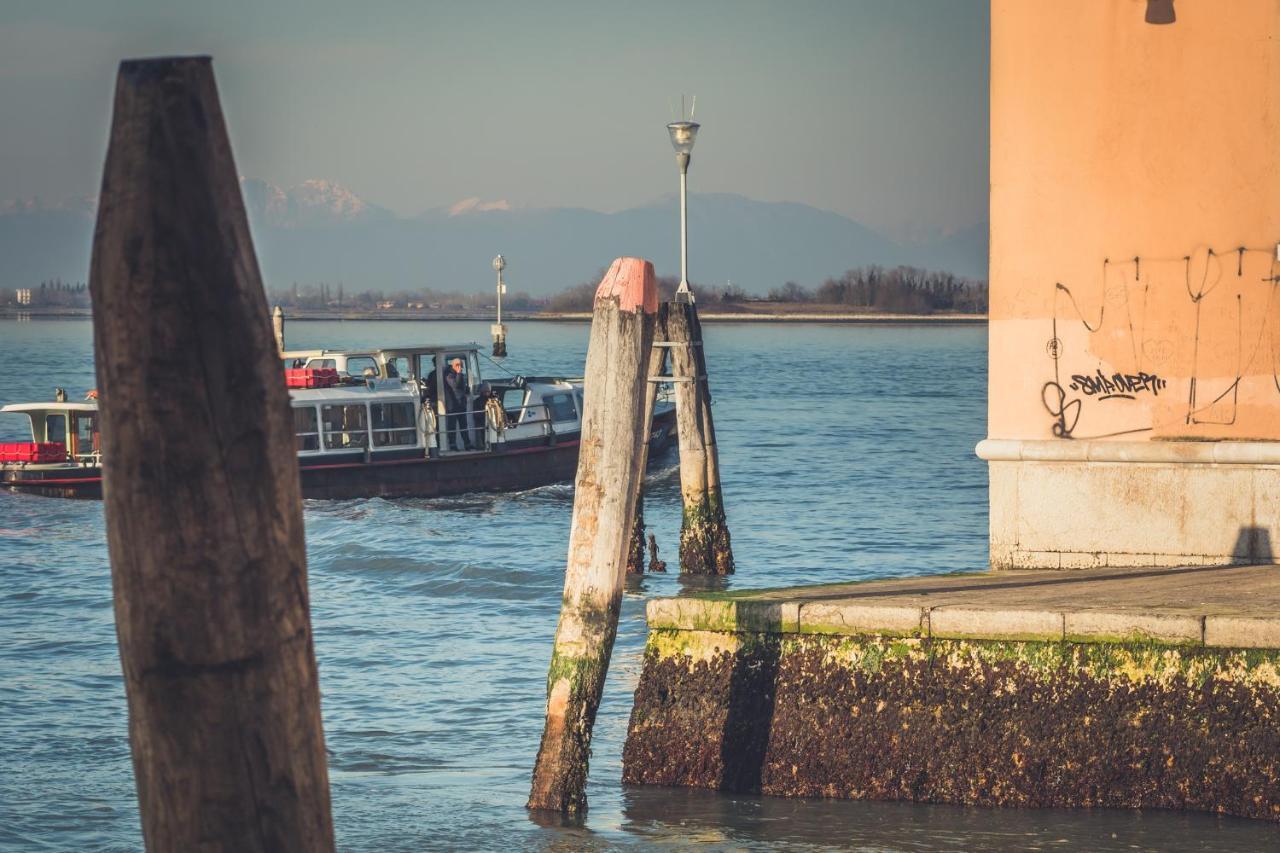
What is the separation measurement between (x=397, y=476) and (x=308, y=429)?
1.73 m

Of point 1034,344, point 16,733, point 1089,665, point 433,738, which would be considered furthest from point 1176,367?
point 16,733

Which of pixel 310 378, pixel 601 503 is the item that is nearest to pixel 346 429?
pixel 310 378

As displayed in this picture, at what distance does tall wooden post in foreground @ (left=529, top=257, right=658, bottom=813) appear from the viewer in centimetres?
789

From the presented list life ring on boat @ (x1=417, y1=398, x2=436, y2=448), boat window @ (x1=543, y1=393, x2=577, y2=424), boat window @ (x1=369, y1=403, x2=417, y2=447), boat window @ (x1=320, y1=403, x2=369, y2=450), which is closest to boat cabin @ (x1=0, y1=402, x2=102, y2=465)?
boat window @ (x1=320, y1=403, x2=369, y2=450)

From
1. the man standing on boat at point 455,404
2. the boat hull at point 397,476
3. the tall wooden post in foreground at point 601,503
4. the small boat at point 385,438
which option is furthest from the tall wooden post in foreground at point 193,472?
the man standing on boat at point 455,404

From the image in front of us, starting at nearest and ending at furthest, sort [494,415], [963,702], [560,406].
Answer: [963,702], [494,415], [560,406]

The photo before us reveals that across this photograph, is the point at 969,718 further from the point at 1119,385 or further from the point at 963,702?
the point at 1119,385

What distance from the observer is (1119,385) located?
34.6ft

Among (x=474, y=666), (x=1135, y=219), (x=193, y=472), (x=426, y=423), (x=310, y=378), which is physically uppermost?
(x=1135, y=219)

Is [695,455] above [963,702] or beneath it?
above

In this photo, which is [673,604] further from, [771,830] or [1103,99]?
[1103,99]

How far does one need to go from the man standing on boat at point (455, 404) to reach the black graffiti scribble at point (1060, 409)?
64.0 feet

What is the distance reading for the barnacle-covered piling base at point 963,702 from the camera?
732cm

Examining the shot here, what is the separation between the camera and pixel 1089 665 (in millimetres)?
7488
